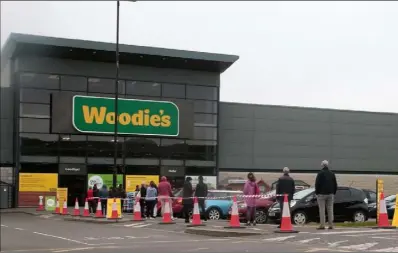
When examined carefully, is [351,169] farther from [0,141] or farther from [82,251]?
[0,141]

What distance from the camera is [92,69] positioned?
126 ft

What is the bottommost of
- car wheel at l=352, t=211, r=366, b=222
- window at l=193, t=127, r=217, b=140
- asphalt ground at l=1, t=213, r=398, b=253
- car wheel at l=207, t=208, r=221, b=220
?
car wheel at l=207, t=208, r=221, b=220

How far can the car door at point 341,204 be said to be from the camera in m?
20.4

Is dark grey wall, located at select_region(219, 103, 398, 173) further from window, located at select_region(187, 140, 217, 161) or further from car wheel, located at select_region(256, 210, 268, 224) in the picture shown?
car wheel, located at select_region(256, 210, 268, 224)

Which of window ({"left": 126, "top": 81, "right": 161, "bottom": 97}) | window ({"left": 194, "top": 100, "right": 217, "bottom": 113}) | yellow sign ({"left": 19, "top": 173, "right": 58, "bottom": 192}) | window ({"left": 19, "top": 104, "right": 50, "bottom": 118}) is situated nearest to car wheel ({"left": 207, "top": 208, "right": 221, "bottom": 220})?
yellow sign ({"left": 19, "top": 173, "right": 58, "bottom": 192})

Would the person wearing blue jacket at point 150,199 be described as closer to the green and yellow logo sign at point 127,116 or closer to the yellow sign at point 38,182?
the yellow sign at point 38,182

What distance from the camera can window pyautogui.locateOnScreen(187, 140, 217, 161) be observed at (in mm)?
40438

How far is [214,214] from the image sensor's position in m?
23.6

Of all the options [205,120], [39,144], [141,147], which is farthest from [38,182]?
[205,120]

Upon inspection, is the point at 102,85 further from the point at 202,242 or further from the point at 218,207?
the point at 202,242

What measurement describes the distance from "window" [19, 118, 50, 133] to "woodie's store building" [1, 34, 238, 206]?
55mm

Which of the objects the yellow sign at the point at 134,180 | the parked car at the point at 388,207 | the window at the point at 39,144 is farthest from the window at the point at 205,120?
the parked car at the point at 388,207

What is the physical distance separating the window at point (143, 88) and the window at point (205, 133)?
12.4 ft

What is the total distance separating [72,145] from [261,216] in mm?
19635
